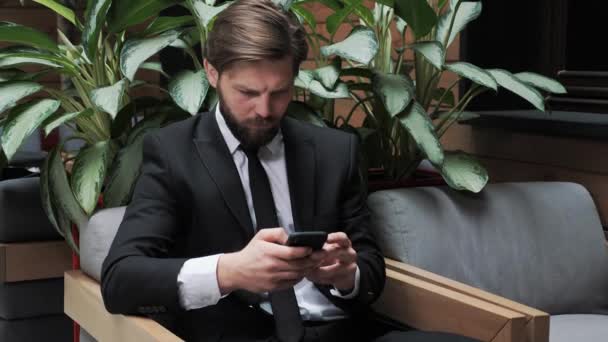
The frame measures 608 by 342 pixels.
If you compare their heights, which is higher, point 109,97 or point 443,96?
point 109,97

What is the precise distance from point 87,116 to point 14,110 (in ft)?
0.58

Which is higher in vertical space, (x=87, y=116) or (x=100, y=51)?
(x=100, y=51)

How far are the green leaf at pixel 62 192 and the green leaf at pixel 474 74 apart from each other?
0.97 metres

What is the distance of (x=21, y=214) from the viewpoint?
2.58m

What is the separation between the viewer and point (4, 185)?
8.41 feet

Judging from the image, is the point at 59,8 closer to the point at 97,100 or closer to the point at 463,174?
the point at 97,100

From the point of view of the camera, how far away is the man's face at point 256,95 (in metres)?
1.69

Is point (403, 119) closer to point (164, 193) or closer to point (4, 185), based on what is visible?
point (164, 193)

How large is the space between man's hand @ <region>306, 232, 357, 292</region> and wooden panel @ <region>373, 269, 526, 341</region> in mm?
198

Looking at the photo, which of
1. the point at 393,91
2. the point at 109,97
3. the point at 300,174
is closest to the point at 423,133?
the point at 393,91

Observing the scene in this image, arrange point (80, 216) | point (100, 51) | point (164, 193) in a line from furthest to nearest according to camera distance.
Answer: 1. point (100, 51)
2. point (80, 216)
3. point (164, 193)

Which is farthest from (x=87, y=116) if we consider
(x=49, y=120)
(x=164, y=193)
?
(x=164, y=193)

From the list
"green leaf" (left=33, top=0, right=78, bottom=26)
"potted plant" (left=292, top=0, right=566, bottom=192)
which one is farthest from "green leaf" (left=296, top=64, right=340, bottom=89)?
"green leaf" (left=33, top=0, right=78, bottom=26)

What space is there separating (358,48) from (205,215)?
676 millimetres
